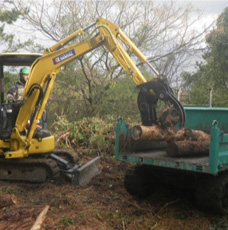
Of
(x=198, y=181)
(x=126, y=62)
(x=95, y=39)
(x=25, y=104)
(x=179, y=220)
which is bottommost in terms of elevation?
(x=179, y=220)

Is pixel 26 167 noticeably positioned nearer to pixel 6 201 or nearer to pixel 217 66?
pixel 6 201

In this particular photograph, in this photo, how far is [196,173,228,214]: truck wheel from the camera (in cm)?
548

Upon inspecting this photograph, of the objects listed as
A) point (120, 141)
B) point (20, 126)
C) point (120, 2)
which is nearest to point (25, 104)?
point (20, 126)

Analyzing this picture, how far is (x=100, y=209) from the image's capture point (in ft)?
19.3

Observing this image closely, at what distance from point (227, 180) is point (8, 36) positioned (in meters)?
12.4

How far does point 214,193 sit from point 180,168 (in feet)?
2.03

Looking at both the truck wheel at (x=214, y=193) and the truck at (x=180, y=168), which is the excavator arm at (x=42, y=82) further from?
the truck wheel at (x=214, y=193)

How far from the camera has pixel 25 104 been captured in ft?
24.3

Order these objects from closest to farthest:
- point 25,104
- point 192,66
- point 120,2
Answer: point 25,104 < point 120,2 < point 192,66

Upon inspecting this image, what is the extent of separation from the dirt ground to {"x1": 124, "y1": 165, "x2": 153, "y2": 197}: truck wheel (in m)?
0.14

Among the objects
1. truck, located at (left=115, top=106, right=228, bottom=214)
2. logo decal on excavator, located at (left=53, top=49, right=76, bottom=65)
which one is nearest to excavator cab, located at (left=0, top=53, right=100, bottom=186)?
logo decal on excavator, located at (left=53, top=49, right=76, bottom=65)

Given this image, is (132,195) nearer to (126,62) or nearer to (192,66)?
(126,62)

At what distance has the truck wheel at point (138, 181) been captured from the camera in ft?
21.0

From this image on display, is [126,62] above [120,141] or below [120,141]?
above
